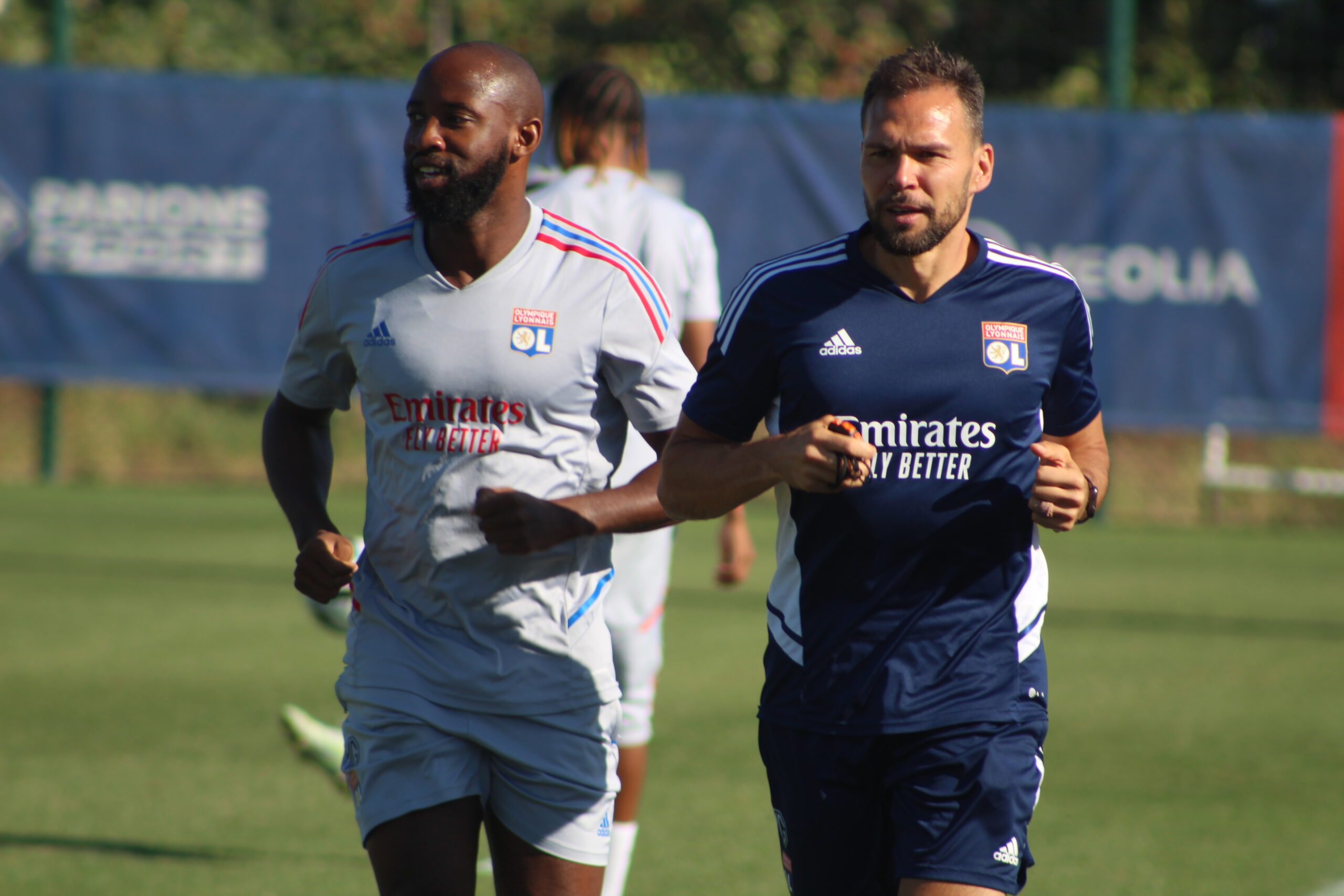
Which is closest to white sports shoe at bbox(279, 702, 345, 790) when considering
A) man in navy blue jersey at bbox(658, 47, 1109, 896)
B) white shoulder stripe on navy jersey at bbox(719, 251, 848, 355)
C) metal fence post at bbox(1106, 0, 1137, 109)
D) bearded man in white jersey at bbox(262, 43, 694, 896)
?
bearded man in white jersey at bbox(262, 43, 694, 896)

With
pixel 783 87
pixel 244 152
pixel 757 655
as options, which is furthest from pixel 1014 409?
pixel 783 87

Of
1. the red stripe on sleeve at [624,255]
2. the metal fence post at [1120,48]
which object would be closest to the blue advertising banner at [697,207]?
the metal fence post at [1120,48]

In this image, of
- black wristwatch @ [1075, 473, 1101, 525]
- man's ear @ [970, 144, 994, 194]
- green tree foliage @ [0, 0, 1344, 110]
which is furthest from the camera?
green tree foliage @ [0, 0, 1344, 110]

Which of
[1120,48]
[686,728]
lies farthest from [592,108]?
[1120,48]

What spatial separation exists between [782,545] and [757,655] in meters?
5.38

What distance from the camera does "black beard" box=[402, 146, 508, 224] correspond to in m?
3.30

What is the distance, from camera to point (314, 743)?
4.83m

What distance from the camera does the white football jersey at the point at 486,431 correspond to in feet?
10.8

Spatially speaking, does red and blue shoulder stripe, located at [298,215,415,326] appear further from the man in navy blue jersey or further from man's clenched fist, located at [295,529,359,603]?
the man in navy blue jersey

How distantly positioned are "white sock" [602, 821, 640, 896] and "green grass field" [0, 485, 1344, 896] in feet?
1.25

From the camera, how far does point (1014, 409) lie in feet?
10.3

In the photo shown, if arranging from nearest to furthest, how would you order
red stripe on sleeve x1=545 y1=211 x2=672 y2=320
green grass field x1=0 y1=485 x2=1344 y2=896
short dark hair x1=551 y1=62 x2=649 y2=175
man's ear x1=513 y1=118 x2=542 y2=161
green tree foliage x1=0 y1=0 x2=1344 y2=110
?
1. man's ear x1=513 y1=118 x2=542 y2=161
2. red stripe on sleeve x1=545 y1=211 x2=672 y2=320
3. short dark hair x1=551 y1=62 x2=649 y2=175
4. green grass field x1=0 y1=485 x2=1344 y2=896
5. green tree foliage x1=0 y1=0 x2=1344 y2=110

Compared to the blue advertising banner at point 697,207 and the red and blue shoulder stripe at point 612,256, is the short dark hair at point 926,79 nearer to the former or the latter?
the red and blue shoulder stripe at point 612,256

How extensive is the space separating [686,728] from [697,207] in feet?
21.1
